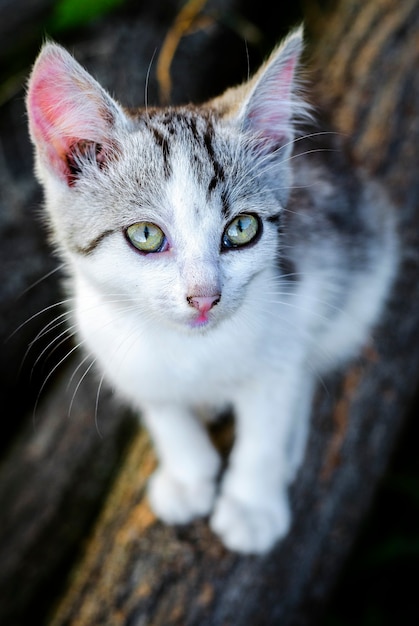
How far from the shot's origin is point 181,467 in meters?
1.98

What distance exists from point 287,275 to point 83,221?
0.56 metres

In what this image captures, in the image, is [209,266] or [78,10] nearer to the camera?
[209,266]

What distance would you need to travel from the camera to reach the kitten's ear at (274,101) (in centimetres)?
141

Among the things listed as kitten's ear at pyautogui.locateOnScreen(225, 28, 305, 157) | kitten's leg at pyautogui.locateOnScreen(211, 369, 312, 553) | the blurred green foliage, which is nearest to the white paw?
kitten's leg at pyautogui.locateOnScreen(211, 369, 312, 553)

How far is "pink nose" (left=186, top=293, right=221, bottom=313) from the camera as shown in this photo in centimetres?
131

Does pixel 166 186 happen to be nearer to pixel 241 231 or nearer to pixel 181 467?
pixel 241 231

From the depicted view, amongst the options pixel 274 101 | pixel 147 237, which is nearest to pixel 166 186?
pixel 147 237

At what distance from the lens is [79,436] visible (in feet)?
8.19

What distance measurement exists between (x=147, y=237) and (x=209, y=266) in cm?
16

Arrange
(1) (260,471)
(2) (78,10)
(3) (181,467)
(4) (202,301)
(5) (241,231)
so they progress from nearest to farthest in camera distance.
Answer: (4) (202,301)
(5) (241,231)
(1) (260,471)
(3) (181,467)
(2) (78,10)

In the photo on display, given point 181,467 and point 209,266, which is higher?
point 209,266

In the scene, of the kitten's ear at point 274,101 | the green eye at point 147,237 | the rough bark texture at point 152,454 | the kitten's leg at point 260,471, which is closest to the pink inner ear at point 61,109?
the green eye at point 147,237

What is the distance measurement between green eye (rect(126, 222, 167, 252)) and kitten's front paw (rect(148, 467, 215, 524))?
0.90 metres

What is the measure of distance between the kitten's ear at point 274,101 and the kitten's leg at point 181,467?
0.83 m
